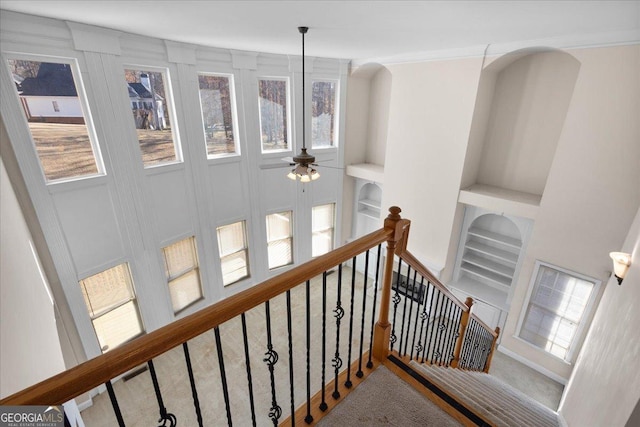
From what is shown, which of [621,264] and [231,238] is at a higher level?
[621,264]

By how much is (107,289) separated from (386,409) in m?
4.75

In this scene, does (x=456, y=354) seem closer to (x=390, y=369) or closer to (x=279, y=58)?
(x=390, y=369)

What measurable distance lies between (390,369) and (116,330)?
191 inches

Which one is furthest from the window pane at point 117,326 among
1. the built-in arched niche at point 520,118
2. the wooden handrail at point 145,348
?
the built-in arched niche at point 520,118

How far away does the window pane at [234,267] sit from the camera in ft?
21.6

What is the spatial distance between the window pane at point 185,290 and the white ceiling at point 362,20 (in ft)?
13.4

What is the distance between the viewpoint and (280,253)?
7.43 metres

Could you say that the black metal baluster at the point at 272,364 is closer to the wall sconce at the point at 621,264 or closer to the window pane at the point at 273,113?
the wall sconce at the point at 621,264

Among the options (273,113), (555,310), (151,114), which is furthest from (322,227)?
(555,310)

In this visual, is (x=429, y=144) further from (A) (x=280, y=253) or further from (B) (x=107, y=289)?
(B) (x=107, y=289)

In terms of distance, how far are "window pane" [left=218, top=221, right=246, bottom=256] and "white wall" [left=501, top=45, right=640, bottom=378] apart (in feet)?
17.7

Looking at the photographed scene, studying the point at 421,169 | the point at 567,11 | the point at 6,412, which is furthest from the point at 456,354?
the point at 6,412

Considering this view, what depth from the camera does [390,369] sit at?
6.77ft

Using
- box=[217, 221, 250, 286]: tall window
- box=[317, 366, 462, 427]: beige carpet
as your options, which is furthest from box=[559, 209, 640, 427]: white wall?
box=[217, 221, 250, 286]: tall window
